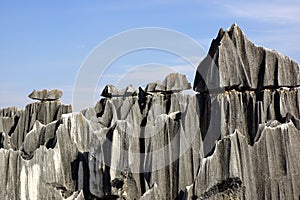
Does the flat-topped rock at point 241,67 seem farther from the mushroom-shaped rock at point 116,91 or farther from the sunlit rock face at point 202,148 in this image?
the mushroom-shaped rock at point 116,91

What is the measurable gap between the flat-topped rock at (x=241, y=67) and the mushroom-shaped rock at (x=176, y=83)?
364 inches

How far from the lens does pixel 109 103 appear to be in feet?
70.3

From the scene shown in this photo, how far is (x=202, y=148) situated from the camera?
37.8 ft

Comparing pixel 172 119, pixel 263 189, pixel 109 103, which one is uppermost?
pixel 109 103

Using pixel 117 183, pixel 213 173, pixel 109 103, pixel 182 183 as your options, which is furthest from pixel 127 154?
pixel 109 103

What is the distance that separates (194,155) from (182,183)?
62 centimetres

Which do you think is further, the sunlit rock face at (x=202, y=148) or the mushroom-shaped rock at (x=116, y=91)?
the mushroom-shaped rock at (x=116, y=91)

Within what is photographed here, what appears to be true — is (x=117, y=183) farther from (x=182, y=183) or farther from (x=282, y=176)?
(x=282, y=176)

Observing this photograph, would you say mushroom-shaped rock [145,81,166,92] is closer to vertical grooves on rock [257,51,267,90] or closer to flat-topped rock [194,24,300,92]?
flat-topped rock [194,24,300,92]

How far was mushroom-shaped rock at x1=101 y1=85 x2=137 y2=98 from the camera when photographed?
24844 millimetres

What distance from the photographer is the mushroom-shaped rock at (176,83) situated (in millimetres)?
20797

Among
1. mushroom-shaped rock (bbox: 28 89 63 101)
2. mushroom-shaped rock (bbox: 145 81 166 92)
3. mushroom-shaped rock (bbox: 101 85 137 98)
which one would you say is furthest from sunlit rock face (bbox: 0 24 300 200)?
mushroom-shaped rock (bbox: 101 85 137 98)

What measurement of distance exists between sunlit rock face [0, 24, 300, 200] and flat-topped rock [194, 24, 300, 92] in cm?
2

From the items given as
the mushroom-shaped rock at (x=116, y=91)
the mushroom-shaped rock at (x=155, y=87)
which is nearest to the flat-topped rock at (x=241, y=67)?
the mushroom-shaped rock at (x=155, y=87)
